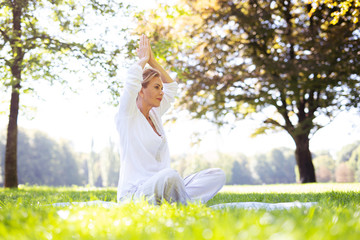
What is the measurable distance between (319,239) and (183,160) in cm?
4722

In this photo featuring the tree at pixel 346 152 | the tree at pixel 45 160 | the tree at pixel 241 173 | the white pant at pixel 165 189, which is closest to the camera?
the white pant at pixel 165 189

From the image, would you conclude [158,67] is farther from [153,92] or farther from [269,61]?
[269,61]

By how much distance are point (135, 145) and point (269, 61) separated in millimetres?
10496

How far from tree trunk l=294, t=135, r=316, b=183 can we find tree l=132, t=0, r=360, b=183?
0.03 m

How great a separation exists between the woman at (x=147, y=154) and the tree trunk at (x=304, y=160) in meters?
11.5

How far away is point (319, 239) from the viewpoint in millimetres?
1308

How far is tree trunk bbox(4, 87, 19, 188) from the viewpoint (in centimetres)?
995

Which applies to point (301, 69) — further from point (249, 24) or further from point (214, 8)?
point (214, 8)

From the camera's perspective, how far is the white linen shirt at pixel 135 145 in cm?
329

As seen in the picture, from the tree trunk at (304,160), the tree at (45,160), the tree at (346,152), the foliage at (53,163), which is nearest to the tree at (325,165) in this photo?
the tree at (346,152)

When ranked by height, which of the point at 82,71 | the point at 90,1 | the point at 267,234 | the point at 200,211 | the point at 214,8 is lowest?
the point at 200,211

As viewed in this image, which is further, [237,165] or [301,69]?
[237,165]

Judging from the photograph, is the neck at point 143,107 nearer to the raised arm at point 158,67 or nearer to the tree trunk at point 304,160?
the raised arm at point 158,67

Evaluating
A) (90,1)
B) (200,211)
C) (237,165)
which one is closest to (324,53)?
(90,1)
